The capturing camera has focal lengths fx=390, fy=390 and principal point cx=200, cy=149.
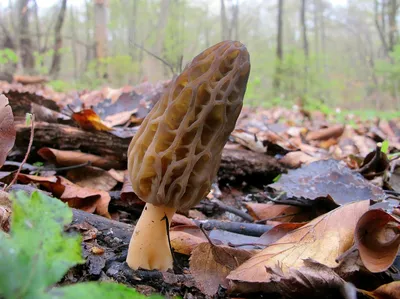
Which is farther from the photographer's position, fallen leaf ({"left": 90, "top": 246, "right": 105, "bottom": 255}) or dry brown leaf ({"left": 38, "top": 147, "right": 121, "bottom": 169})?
dry brown leaf ({"left": 38, "top": 147, "right": 121, "bottom": 169})

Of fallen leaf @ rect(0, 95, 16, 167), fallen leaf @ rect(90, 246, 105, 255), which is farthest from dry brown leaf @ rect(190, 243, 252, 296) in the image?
fallen leaf @ rect(0, 95, 16, 167)

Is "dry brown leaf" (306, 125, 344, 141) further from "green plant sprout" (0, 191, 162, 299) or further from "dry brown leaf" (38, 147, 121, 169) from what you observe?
"green plant sprout" (0, 191, 162, 299)

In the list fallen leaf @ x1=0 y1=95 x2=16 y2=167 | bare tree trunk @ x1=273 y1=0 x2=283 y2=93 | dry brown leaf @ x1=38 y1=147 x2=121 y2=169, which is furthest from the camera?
bare tree trunk @ x1=273 y1=0 x2=283 y2=93

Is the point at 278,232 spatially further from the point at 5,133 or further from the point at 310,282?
the point at 5,133

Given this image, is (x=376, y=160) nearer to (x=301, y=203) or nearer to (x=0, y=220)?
(x=301, y=203)

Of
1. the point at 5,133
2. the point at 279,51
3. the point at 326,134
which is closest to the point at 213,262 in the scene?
the point at 5,133

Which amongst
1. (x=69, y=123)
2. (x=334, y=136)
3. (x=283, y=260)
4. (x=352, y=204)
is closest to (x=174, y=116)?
(x=283, y=260)

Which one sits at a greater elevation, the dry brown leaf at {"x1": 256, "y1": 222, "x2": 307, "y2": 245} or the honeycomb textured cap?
the honeycomb textured cap
